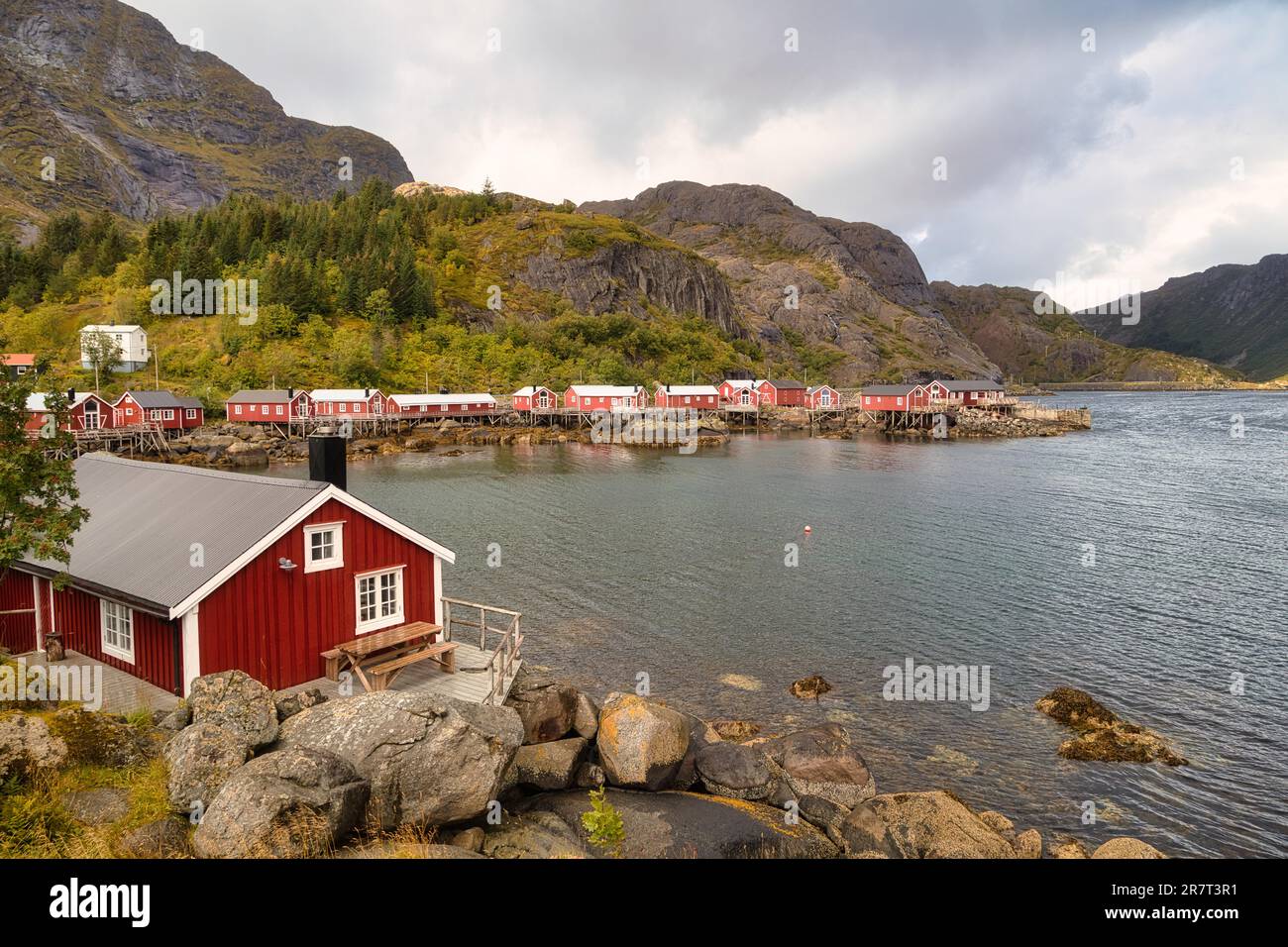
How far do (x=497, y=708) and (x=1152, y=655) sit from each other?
23644 millimetres

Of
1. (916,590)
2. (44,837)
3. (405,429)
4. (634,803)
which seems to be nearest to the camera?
(44,837)

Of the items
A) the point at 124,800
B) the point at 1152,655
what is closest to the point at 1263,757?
the point at 1152,655

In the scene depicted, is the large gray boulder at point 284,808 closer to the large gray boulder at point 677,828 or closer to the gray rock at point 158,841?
the gray rock at point 158,841

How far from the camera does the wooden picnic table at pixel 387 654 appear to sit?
1634 cm

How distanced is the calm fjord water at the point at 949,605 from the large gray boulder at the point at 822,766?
1400 mm

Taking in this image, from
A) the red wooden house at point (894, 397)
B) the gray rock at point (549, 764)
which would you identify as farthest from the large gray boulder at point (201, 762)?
the red wooden house at point (894, 397)

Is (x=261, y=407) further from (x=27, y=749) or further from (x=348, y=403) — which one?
(x=27, y=749)

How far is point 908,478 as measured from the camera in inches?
2687

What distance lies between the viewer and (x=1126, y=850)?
1323 centimetres

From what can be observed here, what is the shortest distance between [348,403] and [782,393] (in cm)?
8139

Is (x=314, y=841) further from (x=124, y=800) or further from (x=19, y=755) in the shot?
(x=19, y=755)

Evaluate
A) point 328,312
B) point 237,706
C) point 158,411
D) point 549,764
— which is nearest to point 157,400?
point 158,411
